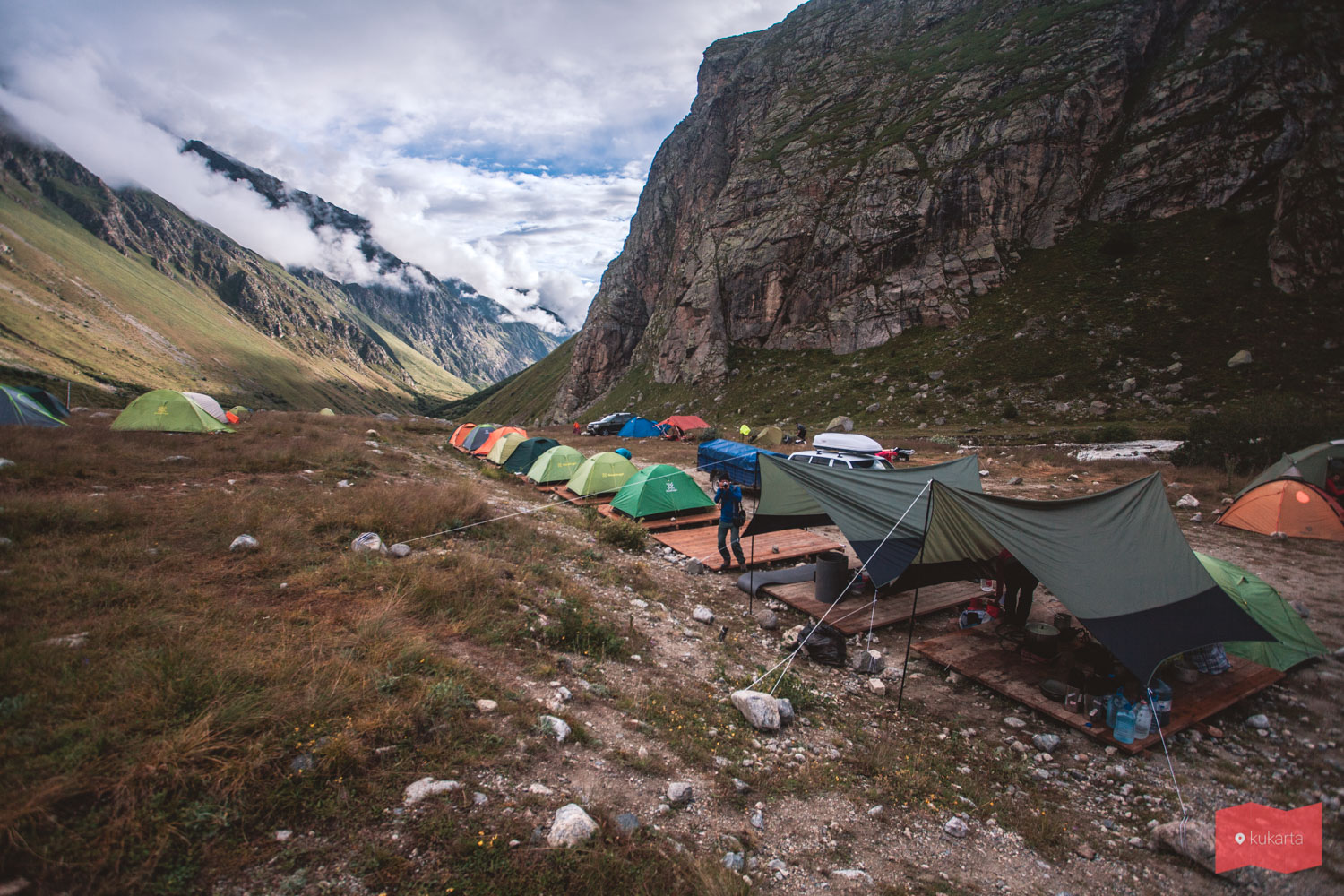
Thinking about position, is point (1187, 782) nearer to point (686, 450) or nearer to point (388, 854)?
point (388, 854)

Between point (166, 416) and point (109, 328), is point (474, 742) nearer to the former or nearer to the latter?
point (166, 416)

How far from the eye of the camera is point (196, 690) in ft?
14.0

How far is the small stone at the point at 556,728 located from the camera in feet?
16.5

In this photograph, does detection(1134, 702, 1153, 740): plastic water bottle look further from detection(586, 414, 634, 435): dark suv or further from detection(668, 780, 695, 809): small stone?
detection(586, 414, 634, 435): dark suv

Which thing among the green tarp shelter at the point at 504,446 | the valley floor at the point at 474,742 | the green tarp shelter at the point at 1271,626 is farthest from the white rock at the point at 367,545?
the green tarp shelter at the point at 504,446

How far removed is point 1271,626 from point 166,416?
95.3 feet

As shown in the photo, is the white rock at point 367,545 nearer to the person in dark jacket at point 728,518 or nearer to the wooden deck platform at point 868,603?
the person in dark jacket at point 728,518

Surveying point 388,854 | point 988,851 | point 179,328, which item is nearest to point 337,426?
point 388,854

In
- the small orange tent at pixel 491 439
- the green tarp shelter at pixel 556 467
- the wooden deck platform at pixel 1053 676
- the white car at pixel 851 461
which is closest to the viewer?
the wooden deck platform at pixel 1053 676

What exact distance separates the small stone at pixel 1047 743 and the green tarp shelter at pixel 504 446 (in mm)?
22091

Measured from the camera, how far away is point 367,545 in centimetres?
871

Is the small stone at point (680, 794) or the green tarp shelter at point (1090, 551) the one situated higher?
the green tarp shelter at point (1090, 551)

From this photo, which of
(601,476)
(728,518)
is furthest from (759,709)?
(601,476)

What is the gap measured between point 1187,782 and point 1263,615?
→ 4175 mm
